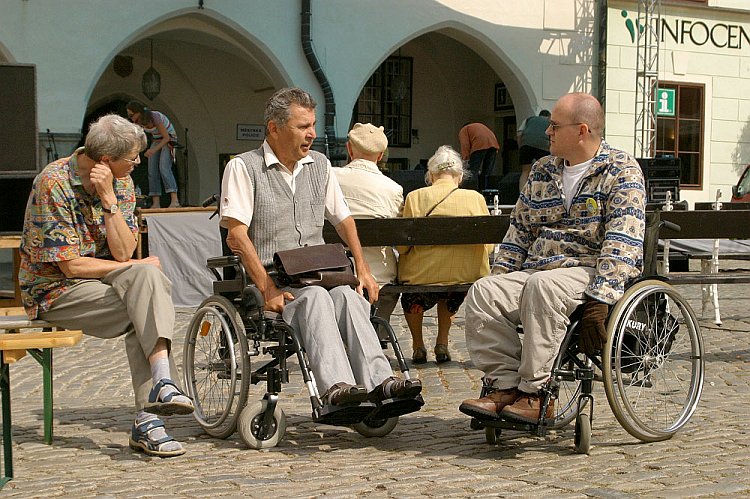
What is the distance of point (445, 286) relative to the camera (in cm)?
772

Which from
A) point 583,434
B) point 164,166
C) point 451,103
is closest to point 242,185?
point 583,434

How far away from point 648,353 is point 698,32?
60.5 ft

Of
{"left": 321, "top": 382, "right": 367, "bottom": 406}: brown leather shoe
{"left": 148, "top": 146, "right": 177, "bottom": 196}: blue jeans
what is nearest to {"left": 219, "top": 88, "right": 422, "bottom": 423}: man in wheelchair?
{"left": 321, "top": 382, "right": 367, "bottom": 406}: brown leather shoe

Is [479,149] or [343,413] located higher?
[479,149]

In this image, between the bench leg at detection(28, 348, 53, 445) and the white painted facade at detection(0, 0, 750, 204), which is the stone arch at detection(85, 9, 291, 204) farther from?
the bench leg at detection(28, 348, 53, 445)

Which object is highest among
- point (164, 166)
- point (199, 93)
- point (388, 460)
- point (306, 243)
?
point (199, 93)

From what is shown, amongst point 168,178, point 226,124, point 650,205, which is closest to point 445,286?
point 650,205

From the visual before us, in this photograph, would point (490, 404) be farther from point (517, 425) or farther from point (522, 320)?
point (522, 320)

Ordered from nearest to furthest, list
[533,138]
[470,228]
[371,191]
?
[470,228] → [371,191] → [533,138]

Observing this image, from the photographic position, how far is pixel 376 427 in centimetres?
557

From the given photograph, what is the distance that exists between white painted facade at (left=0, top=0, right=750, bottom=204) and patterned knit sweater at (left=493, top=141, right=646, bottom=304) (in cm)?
1223

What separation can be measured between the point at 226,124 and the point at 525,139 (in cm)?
994

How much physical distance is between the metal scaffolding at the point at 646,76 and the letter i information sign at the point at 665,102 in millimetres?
480

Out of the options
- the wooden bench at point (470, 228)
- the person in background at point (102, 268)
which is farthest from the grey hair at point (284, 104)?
the wooden bench at point (470, 228)
